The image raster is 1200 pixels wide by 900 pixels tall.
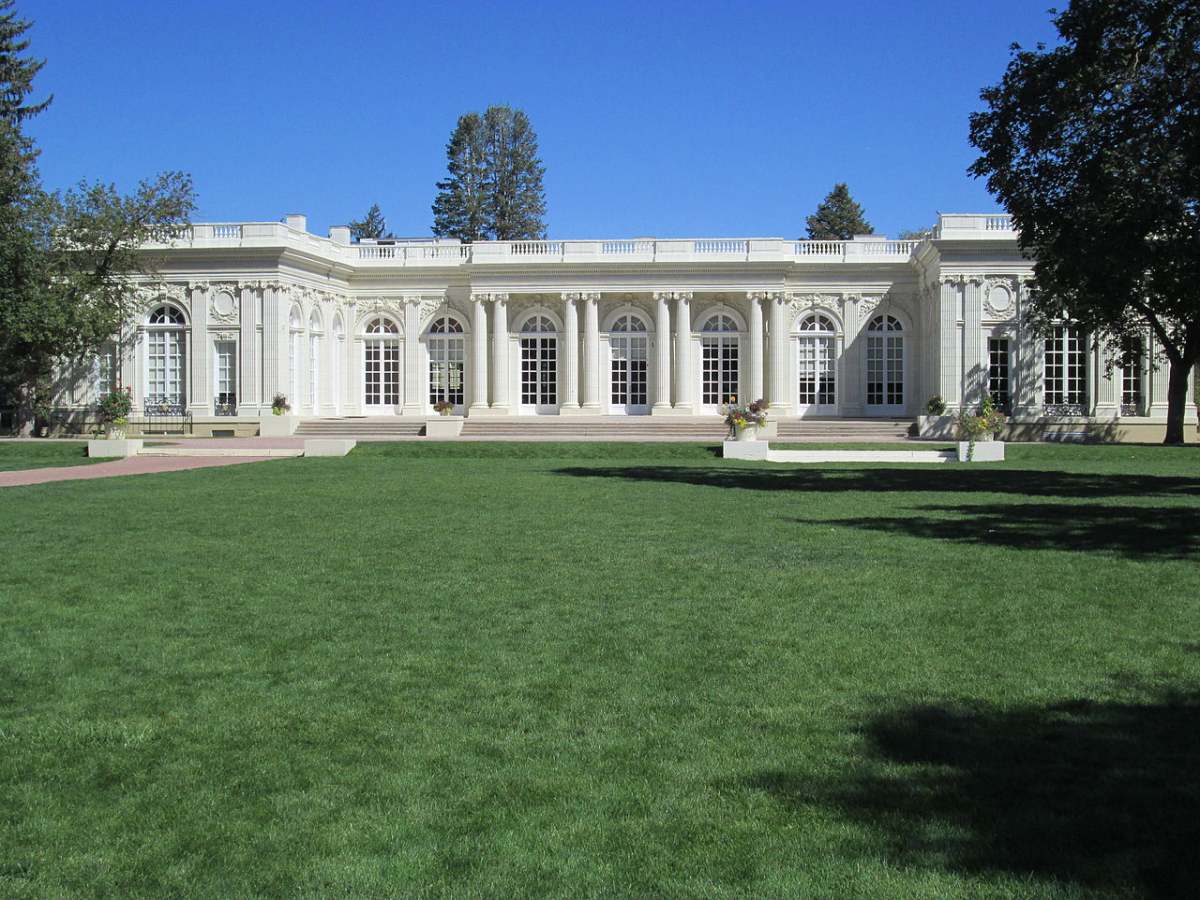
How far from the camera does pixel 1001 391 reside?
40.5 m

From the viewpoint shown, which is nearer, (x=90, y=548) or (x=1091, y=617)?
(x=1091, y=617)

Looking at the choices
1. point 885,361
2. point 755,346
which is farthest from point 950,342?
point 755,346

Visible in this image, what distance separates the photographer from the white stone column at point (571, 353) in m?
44.5

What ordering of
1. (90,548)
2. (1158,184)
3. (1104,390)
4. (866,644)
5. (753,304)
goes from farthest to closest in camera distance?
(753,304) < (1104,390) < (1158,184) < (90,548) < (866,644)

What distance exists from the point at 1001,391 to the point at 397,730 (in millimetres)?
38256

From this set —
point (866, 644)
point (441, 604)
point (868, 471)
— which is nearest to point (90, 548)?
point (441, 604)

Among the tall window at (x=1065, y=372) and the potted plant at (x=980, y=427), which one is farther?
the tall window at (x=1065, y=372)

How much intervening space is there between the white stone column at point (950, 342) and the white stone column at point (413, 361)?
20.2 m

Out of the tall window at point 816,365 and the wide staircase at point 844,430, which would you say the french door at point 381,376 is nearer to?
the wide staircase at point 844,430

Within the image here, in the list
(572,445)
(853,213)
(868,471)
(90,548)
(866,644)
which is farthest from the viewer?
(853,213)

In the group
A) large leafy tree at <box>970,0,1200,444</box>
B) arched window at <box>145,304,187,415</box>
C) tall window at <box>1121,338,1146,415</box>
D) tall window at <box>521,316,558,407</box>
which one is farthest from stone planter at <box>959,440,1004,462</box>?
arched window at <box>145,304,187,415</box>

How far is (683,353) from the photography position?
145ft

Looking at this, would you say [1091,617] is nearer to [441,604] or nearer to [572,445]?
[441,604]

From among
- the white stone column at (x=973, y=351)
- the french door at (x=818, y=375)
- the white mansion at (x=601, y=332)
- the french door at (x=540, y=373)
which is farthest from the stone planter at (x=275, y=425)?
the white stone column at (x=973, y=351)
